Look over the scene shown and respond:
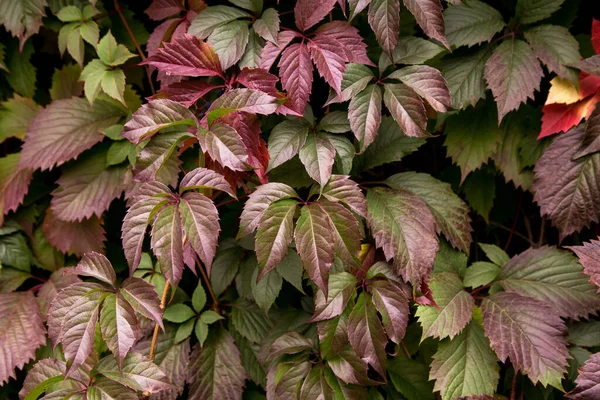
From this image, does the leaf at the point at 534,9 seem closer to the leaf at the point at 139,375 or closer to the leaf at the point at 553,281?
the leaf at the point at 553,281

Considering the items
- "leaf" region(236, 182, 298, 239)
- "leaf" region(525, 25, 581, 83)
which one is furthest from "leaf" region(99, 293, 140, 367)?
"leaf" region(525, 25, 581, 83)

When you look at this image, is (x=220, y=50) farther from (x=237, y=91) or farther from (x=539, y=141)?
(x=539, y=141)

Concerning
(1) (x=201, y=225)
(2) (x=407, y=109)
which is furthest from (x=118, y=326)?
(2) (x=407, y=109)

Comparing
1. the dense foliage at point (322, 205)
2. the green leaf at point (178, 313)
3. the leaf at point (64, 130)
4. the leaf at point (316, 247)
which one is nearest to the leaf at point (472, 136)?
the dense foliage at point (322, 205)

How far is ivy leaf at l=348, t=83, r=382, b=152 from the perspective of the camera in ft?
3.61

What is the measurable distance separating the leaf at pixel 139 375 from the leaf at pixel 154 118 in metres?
0.44

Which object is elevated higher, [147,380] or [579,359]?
[147,380]

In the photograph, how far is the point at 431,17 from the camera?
1.08 metres

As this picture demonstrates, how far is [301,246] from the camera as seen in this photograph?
998 mm

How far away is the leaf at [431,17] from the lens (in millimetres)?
1078

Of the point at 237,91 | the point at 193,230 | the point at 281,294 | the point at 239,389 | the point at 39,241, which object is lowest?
the point at 239,389

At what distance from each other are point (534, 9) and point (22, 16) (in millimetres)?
1304

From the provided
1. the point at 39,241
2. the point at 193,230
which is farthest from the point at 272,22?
the point at 39,241

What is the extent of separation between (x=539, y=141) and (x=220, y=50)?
764 millimetres
